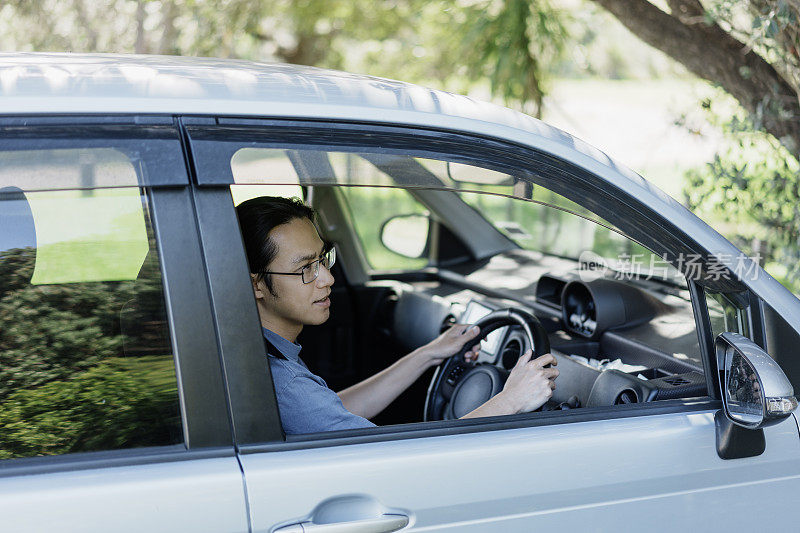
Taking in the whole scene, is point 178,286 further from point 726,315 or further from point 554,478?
point 726,315

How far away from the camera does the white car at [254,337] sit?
1.47m

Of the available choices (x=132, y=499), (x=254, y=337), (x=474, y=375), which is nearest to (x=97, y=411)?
(x=132, y=499)

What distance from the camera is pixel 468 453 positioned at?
163cm

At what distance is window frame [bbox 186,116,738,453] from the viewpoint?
151 cm

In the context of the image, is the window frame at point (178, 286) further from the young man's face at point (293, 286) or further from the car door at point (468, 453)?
the young man's face at point (293, 286)

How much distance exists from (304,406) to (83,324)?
541 mm

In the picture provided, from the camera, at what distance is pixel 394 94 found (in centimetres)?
176

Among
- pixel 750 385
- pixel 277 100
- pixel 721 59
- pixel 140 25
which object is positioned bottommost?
pixel 750 385

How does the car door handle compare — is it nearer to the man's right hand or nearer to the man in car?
the man in car

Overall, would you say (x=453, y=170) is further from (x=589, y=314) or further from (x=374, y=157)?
(x=589, y=314)

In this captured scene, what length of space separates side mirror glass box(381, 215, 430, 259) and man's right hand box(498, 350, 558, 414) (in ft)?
7.96

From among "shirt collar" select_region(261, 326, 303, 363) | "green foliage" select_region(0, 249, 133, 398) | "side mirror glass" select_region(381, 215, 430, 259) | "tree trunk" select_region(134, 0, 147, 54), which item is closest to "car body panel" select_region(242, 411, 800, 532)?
"green foliage" select_region(0, 249, 133, 398)

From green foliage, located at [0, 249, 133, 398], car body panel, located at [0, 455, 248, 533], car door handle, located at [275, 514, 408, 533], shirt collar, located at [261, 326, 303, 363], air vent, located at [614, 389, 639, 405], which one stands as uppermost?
green foliage, located at [0, 249, 133, 398]

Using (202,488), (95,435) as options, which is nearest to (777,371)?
(202,488)
